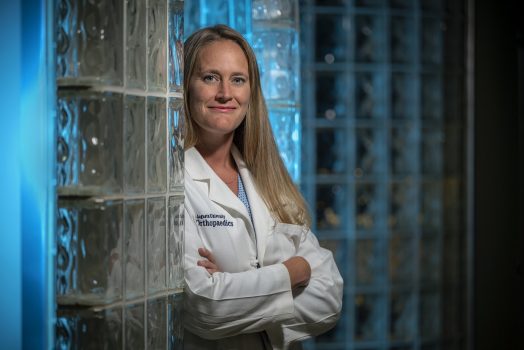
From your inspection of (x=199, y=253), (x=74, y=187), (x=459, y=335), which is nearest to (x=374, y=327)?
(x=459, y=335)

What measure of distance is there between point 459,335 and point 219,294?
9.50 ft

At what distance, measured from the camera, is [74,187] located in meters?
1.34

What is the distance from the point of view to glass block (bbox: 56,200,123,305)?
135cm

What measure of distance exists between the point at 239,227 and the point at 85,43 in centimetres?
67

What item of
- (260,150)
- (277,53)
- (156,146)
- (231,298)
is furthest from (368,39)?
(156,146)

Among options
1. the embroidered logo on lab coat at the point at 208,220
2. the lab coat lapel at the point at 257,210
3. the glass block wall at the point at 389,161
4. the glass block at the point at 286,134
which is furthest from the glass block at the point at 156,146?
the glass block wall at the point at 389,161

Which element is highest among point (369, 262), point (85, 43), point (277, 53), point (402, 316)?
point (277, 53)

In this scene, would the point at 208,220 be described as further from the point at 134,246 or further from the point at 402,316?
the point at 402,316

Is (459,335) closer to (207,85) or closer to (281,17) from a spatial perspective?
(281,17)

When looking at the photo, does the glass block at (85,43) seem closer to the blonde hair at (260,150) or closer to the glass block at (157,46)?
the glass block at (157,46)

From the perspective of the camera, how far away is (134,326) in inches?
57.3

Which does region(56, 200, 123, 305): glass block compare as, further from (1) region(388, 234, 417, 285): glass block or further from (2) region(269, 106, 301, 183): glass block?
(1) region(388, 234, 417, 285): glass block

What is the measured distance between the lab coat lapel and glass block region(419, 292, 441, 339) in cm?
252

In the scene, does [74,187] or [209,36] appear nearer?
[74,187]
